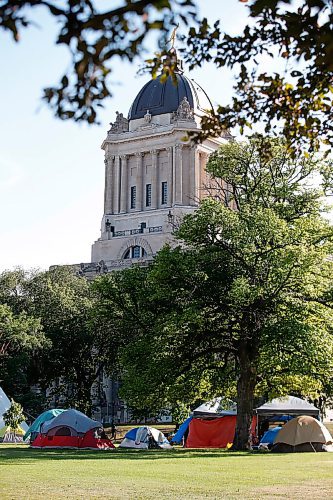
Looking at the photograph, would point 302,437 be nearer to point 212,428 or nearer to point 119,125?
point 212,428

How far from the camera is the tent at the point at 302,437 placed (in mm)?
32438

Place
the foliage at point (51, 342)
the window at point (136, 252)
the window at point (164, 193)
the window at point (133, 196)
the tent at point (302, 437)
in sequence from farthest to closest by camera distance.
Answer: the window at point (133, 196) → the window at point (164, 193) → the window at point (136, 252) → the foliage at point (51, 342) → the tent at point (302, 437)

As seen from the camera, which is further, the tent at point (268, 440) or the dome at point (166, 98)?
the dome at point (166, 98)

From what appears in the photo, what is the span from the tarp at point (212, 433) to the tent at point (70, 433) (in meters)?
5.06

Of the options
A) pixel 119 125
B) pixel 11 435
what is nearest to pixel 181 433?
pixel 11 435

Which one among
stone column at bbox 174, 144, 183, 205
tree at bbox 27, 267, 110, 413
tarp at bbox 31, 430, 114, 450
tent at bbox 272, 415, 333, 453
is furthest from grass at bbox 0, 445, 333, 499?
stone column at bbox 174, 144, 183, 205

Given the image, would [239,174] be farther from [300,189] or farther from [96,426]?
[96,426]

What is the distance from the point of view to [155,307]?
31562 mm

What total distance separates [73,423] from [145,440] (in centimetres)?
355

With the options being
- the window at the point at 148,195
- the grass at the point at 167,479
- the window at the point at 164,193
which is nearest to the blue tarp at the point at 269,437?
the grass at the point at 167,479

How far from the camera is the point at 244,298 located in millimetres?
28031

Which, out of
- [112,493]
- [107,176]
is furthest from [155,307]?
[107,176]

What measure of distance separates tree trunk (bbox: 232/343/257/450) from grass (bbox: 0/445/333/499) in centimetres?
647

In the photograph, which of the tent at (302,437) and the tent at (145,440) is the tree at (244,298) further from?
the tent at (145,440)
